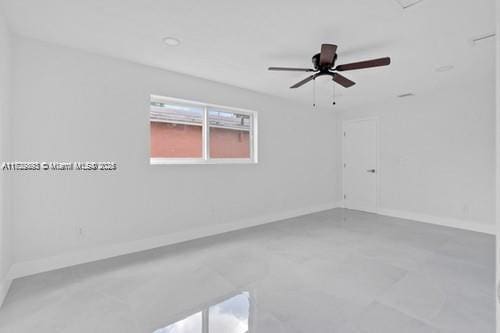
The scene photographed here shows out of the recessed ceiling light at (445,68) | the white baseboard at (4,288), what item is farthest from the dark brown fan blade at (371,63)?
the white baseboard at (4,288)

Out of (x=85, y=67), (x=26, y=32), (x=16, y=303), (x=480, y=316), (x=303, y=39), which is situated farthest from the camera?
(x=85, y=67)

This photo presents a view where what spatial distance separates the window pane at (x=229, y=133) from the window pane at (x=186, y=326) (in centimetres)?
256

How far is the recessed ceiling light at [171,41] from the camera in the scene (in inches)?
96.5

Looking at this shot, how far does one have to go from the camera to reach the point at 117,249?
2.91 metres

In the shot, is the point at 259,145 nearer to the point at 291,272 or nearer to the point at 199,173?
the point at 199,173

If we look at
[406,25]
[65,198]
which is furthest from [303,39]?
[65,198]

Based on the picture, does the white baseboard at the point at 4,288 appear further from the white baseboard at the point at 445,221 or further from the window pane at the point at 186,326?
the white baseboard at the point at 445,221

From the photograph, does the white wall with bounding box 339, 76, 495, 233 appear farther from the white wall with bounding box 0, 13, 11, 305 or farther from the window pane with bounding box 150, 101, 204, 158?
the white wall with bounding box 0, 13, 11, 305

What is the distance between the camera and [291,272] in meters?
2.48

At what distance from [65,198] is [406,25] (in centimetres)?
398

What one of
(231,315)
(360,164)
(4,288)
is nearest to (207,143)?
(231,315)

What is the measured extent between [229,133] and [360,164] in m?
3.38

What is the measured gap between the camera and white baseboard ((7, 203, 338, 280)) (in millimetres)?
2408

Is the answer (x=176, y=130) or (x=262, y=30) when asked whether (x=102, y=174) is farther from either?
(x=262, y=30)
